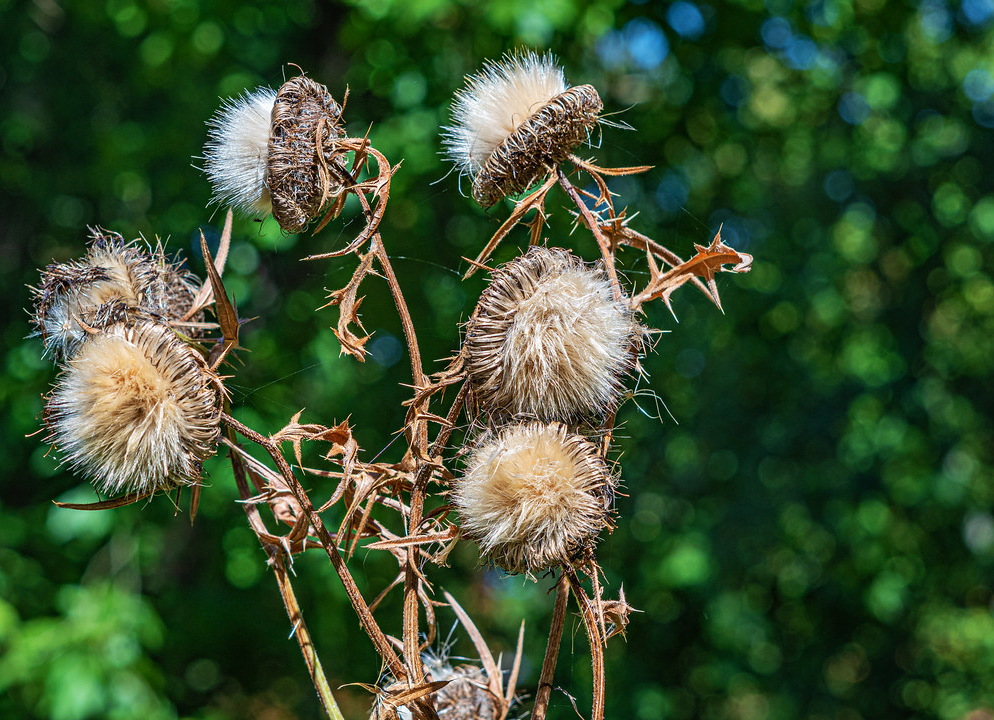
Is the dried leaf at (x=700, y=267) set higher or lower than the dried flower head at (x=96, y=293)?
lower

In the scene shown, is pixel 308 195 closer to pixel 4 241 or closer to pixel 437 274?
pixel 437 274

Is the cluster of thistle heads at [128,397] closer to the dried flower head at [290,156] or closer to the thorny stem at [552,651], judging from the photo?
the dried flower head at [290,156]

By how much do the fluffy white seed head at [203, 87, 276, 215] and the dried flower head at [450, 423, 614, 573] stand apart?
8.5 inches

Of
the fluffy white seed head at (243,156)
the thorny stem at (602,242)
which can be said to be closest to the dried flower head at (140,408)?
the fluffy white seed head at (243,156)

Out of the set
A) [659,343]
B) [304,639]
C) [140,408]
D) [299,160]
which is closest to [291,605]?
[304,639]

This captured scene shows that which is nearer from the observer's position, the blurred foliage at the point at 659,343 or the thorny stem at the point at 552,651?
the thorny stem at the point at 552,651

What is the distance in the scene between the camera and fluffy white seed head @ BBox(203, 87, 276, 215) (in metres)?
0.47

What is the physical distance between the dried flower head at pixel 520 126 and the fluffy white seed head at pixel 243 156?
0.12m

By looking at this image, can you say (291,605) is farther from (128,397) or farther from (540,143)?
(540,143)

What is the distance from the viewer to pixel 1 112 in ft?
6.04

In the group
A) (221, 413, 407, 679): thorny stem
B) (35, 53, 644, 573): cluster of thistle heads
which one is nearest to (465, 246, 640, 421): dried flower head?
(35, 53, 644, 573): cluster of thistle heads

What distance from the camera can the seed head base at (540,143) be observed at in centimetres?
42

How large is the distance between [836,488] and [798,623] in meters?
0.43

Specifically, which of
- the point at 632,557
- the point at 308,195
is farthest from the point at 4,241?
the point at 308,195
